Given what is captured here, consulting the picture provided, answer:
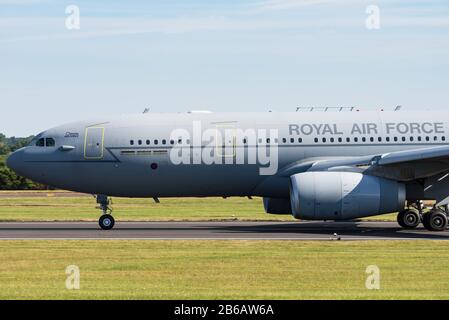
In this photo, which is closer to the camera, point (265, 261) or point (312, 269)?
point (312, 269)

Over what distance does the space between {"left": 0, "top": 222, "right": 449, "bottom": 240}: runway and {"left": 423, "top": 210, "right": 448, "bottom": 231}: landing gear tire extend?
39cm

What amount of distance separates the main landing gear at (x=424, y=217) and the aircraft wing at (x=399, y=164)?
1.70m

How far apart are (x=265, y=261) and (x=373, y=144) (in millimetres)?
13646

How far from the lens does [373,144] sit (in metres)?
35.7

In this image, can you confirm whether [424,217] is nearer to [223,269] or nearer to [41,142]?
[223,269]

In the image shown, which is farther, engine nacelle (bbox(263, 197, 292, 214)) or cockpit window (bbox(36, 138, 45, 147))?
engine nacelle (bbox(263, 197, 292, 214))

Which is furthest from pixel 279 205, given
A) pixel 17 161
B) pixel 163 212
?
pixel 163 212

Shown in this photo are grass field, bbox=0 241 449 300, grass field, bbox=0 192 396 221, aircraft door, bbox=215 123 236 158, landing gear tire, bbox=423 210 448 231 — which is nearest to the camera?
grass field, bbox=0 241 449 300

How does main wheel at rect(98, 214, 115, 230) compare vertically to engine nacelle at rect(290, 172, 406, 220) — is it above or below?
below

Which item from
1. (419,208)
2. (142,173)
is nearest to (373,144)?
(419,208)

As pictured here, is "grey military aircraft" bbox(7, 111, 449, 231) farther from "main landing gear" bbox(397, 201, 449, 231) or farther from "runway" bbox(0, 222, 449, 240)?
"runway" bbox(0, 222, 449, 240)

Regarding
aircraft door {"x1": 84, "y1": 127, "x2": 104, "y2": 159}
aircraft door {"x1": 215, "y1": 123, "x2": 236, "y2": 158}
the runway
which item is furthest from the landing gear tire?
aircraft door {"x1": 84, "y1": 127, "x2": 104, "y2": 159}

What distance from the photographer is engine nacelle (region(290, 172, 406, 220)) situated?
106 ft
